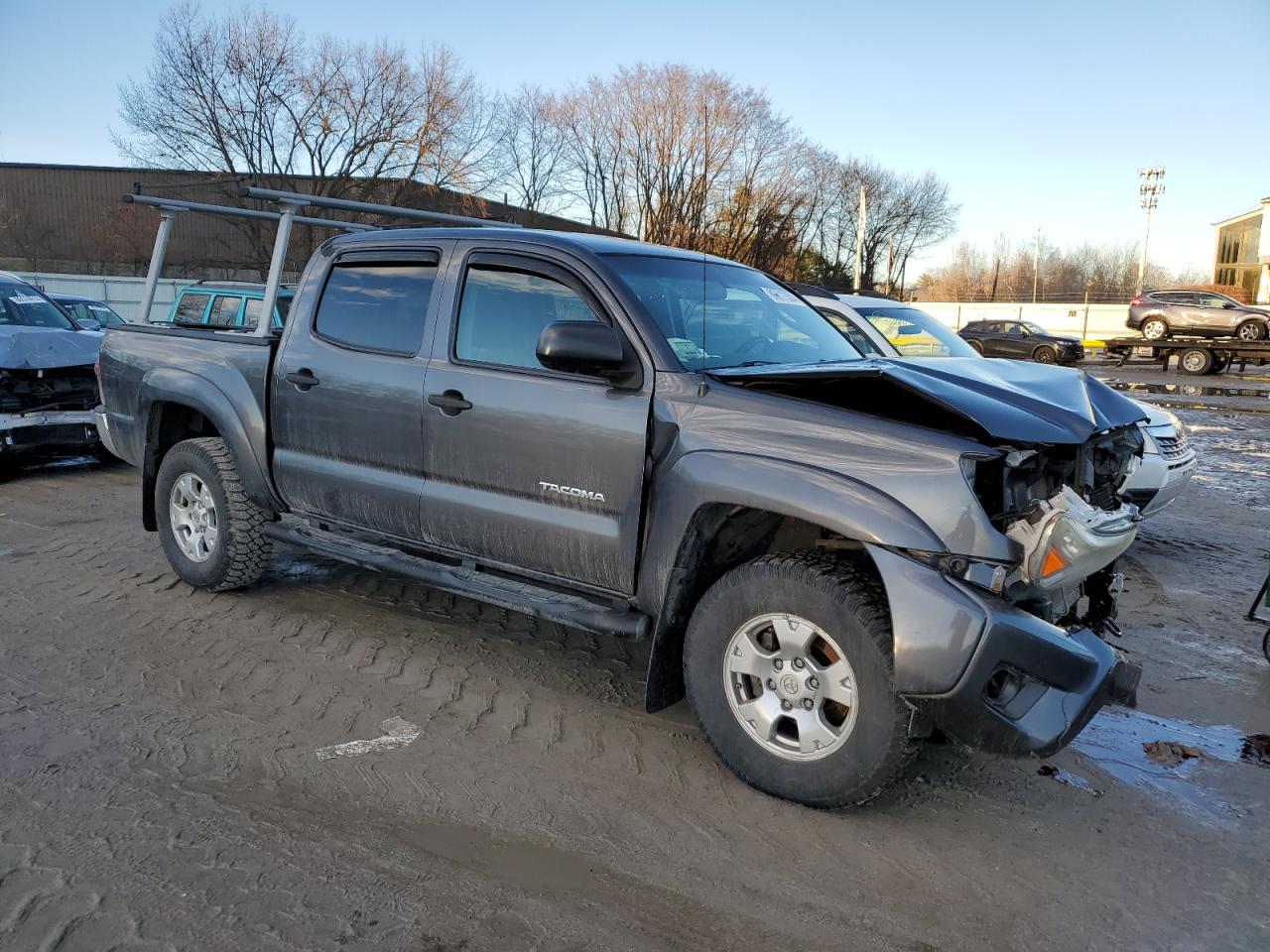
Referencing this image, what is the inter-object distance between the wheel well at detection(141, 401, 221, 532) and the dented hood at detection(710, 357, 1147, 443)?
3.63m

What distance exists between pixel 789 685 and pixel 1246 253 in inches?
2963

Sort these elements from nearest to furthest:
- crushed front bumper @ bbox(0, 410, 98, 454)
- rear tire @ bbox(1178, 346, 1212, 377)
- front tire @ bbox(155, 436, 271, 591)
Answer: front tire @ bbox(155, 436, 271, 591)
crushed front bumper @ bbox(0, 410, 98, 454)
rear tire @ bbox(1178, 346, 1212, 377)

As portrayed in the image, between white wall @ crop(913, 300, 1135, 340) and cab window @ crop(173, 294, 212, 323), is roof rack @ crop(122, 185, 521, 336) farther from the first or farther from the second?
white wall @ crop(913, 300, 1135, 340)

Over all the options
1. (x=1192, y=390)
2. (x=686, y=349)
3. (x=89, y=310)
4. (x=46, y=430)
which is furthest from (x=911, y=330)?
(x=1192, y=390)

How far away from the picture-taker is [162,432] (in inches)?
232

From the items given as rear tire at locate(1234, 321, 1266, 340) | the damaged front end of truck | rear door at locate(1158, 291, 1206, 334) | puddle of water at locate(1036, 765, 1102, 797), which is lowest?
puddle of water at locate(1036, 765, 1102, 797)

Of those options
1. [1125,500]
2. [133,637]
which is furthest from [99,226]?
[1125,500]

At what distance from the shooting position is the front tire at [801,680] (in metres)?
3.19

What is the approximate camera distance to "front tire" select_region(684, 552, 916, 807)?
3.19m

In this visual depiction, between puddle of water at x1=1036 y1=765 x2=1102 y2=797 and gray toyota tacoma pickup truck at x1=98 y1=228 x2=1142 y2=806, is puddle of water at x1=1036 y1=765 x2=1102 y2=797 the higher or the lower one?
the lower one

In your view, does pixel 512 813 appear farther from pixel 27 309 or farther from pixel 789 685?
pixel 27 309

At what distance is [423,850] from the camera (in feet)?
10.2

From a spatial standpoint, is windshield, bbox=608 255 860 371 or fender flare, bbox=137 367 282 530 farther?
fender flare, bbox=137 367 282 530

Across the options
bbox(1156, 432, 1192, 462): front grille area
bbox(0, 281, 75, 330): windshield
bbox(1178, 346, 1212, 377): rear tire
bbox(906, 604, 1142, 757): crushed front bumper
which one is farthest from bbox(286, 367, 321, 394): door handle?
bbox(1178, 346, 1212, 377): rear tire
